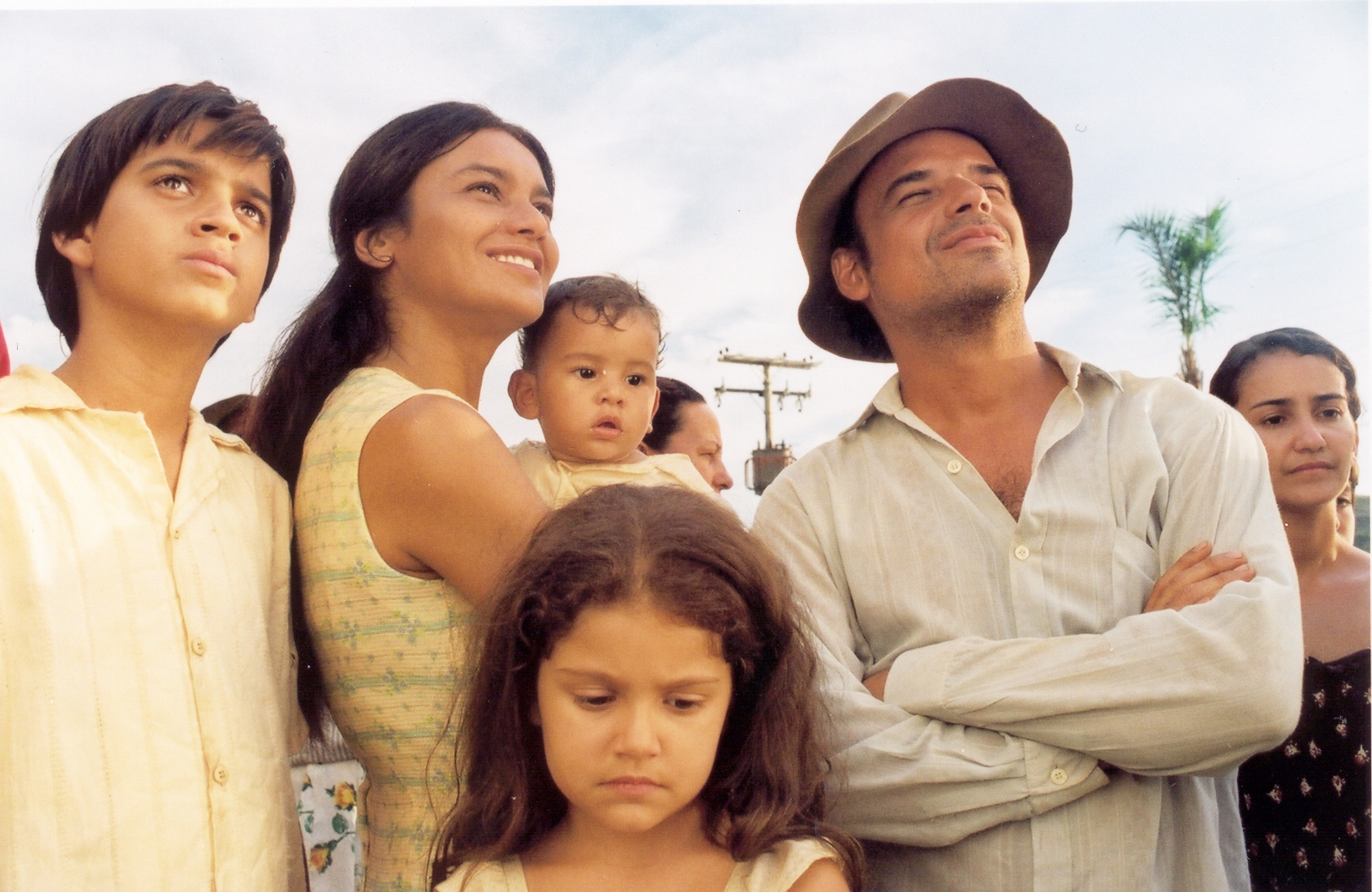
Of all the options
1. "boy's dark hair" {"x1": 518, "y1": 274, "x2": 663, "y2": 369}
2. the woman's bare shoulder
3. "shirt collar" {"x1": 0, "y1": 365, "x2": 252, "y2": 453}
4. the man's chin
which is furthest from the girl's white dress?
"boy's dark hair" {"x1": 518, "y1": 274, "x2": 663, "y2": 369}

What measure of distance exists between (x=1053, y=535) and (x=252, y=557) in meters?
1.93

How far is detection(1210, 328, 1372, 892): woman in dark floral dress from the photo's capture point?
10.3 feet

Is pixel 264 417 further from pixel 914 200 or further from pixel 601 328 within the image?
pixel 914 200

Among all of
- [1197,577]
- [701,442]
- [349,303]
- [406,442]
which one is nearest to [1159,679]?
[1197,577]

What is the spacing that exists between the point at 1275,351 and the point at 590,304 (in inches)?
101

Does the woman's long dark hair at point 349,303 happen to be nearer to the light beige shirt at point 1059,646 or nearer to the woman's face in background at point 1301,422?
the light beige shirt at point 1059,646

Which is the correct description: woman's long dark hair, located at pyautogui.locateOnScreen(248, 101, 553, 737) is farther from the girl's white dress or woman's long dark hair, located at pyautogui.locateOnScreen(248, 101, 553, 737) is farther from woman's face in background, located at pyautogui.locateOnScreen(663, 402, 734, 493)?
woman's face in background, located at pyautogui.locateOnScreen(663, 402, 734, 493)

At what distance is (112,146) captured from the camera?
2266 mm

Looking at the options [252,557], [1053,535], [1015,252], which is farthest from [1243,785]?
[252,557]

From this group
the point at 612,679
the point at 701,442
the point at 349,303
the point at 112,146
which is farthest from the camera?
the point at 701,442

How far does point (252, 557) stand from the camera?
2318 mm

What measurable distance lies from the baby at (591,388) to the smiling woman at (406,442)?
0.65m

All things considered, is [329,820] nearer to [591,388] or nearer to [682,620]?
[591,388]

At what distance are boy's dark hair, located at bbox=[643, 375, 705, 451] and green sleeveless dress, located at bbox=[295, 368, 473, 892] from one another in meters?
3.39
